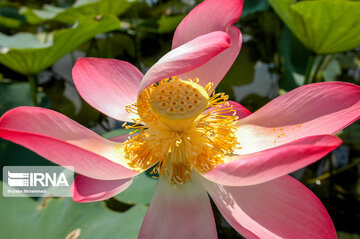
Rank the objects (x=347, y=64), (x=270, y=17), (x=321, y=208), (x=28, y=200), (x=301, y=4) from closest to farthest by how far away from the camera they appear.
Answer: (x=321, y=208)
(x=28, y=200)
(x=301, y=4)
(x=347, y=64)
(x=270, y=17)

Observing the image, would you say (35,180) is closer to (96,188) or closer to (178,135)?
(96,188)

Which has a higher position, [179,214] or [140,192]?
[179,214]

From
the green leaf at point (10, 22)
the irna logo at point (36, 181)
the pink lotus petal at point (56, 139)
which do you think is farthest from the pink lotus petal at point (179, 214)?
the green leaf at point (10, 22)

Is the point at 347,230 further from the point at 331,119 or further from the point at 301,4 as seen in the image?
the point at 301,4

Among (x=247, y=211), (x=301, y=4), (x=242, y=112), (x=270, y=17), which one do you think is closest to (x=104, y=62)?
(x=242, y=112)

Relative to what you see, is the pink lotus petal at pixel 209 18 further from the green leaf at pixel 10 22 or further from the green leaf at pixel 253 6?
the green leaf at pixel 10 22

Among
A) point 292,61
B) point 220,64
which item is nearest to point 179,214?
point 220,64

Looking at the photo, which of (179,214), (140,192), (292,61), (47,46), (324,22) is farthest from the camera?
(292,61)
